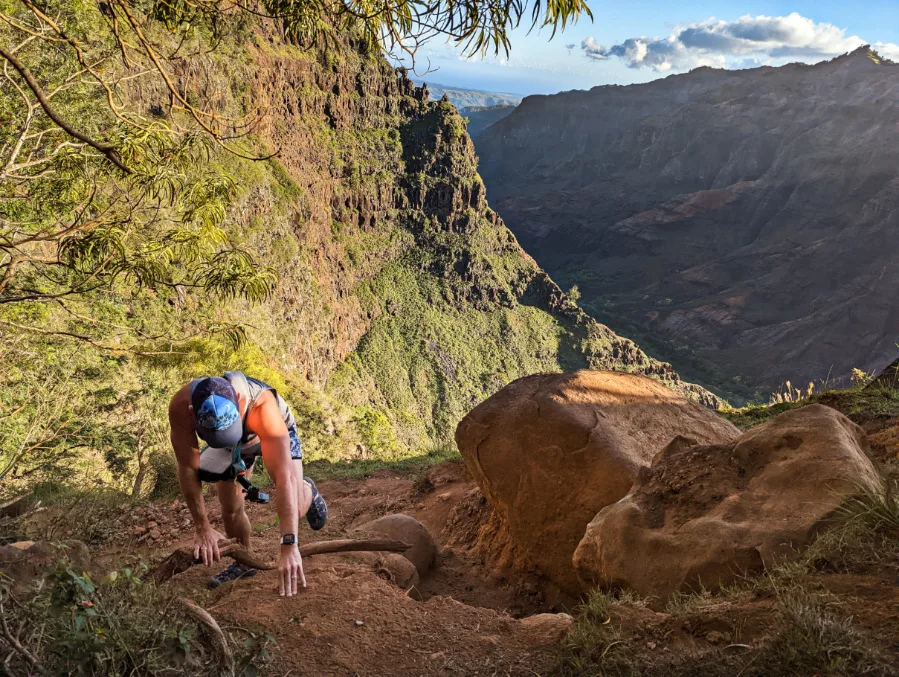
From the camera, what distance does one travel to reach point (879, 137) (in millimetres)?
88250

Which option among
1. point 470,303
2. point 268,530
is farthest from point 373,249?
point 268,530

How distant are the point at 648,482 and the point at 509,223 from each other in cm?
12078

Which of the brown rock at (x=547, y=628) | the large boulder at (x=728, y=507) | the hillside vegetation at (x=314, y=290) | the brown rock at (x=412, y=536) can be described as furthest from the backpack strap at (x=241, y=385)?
the brown rock at (x=412, y=536)

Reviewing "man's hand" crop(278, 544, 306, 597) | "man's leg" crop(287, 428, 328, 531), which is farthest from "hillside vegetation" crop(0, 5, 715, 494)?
"man's hand" crop(278, 544, 306, 597)

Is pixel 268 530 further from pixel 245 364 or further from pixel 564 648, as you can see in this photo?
pixel 245 364

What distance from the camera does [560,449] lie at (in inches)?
205

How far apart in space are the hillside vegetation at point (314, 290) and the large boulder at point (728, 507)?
10.3 ft

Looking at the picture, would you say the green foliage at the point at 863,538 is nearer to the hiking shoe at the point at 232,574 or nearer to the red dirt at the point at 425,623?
the red dirt at the point at 425,623

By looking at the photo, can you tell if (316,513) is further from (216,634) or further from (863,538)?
(863,538)

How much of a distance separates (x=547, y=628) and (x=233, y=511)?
1998 mm

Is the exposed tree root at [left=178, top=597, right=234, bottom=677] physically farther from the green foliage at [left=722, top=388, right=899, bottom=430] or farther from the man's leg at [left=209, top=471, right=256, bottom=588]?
the green foliage at [left=722, top=388, right=899, bottom=430]

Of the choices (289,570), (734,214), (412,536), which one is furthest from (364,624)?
(734,214)

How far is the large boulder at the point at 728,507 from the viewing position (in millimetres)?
3139

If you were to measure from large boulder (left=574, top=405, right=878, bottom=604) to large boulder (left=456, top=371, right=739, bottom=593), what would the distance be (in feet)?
2.60
